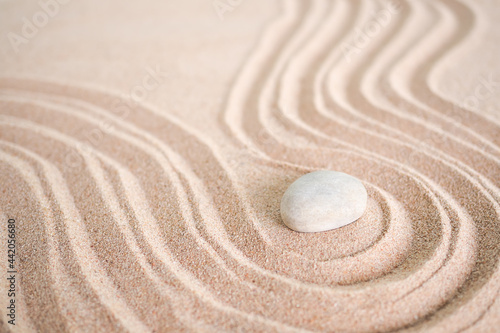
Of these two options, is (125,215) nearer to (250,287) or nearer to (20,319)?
(20,319)

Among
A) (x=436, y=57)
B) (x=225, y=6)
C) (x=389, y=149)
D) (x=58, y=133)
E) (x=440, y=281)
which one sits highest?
(x=436, y=57)

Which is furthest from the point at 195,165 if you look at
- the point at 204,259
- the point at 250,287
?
the point at 250,287

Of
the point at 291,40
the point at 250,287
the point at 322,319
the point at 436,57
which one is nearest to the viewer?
the point at 322,319

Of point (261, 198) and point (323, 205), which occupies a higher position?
point (323, 205)

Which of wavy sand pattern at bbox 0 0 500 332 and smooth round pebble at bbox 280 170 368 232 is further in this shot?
smooth round pebble at bbox 280 170 368 232

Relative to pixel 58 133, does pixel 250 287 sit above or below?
above
